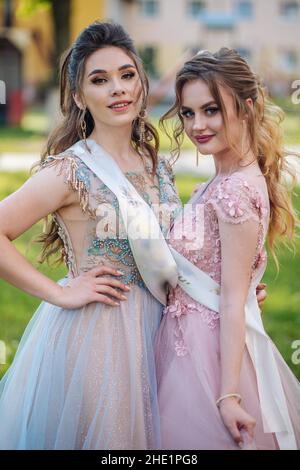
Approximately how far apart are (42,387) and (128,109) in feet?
3.40

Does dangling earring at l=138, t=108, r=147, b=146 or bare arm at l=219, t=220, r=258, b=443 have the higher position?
dangling earring at l=138, t=108, r=147, b=146

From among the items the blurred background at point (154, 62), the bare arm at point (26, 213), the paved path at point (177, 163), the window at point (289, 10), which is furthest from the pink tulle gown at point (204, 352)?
the window at point (289, 10)

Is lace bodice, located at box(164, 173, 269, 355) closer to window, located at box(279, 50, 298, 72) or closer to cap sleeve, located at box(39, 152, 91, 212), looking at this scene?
cap sleeve, located at box(39, 152, 91, 212)

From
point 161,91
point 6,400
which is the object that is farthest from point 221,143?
point 161,91

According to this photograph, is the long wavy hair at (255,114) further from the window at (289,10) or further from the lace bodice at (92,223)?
the window at (289,10)

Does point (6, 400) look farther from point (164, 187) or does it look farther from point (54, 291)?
point (164, 187)

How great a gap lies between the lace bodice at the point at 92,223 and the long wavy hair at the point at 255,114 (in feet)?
1.22

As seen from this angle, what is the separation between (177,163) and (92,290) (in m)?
10.5

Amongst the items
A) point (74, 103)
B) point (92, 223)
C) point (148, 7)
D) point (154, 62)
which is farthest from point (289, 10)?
point (92, 223)

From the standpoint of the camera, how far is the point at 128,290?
8.82 ft

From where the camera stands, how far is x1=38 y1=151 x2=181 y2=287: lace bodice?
262 cm

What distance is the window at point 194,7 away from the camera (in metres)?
40.2

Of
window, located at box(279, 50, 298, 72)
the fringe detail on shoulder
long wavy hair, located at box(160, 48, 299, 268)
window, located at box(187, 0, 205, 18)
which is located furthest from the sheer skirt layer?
window, located at box(279, 50, 298, 72)

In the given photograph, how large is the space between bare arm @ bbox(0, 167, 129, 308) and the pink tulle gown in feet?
0.80
